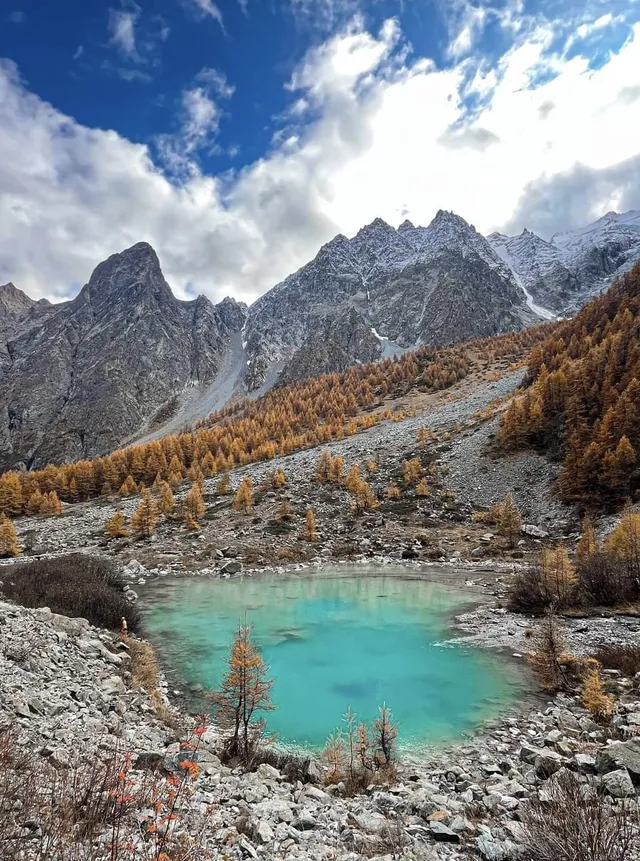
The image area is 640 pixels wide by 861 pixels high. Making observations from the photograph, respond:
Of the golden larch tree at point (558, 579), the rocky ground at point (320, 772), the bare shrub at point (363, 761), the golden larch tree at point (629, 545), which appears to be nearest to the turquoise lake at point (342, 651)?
the bare shrub at point (363, 761)

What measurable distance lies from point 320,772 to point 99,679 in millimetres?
7393

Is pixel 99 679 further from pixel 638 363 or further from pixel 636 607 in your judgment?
pixel 638 363

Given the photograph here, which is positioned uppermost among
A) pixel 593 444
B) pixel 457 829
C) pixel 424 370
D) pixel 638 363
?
pixel 424 370

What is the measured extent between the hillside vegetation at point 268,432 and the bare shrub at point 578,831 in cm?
7403

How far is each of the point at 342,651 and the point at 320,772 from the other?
11336mm

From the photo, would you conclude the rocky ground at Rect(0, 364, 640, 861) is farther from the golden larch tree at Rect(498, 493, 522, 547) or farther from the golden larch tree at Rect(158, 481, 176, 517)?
the golden larch tree at Rect(158, 481, 176, 517)

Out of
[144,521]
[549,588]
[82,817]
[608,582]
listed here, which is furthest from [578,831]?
[144,521]

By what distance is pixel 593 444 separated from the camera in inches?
1804

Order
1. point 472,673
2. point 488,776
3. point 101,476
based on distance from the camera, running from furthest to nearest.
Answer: point 101,476, point 472,673, point 488,776

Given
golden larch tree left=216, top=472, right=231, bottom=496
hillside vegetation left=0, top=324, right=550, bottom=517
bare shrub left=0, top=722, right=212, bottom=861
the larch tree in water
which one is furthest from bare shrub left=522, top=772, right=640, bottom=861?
hillside vegetation left=0, top=324, right=550, bottom=517

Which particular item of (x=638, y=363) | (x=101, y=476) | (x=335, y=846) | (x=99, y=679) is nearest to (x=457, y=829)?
(x=335, y=846)

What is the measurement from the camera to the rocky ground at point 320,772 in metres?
6.22

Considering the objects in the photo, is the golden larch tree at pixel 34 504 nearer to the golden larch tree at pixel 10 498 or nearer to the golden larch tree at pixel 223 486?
the golden larch tree at pixel 10 498

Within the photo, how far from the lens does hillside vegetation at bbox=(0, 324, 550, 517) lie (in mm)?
79375
